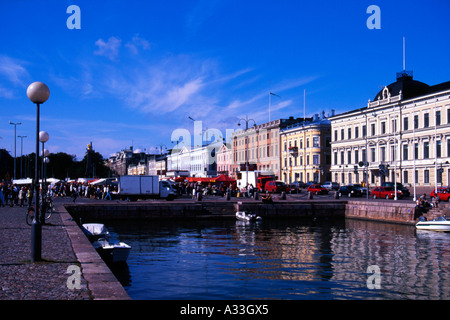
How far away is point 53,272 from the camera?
11445mm

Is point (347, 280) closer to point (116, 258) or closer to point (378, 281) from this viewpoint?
point (378, 281)

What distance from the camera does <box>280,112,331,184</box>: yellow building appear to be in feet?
294

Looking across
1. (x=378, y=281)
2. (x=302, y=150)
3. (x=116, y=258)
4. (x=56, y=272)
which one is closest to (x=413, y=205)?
(x=378, y=281)

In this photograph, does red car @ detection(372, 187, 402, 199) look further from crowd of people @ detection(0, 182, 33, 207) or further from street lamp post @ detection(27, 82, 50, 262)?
street lamp post @ detection(27, 82, 50, 262)

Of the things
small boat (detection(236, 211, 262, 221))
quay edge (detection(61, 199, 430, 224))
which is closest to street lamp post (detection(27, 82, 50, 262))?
quay edge (detection(61, 199, 430, 224))

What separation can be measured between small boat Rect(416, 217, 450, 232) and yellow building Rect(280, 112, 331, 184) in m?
53.1

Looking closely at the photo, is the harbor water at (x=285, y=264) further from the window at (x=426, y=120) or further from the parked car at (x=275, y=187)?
the window at (x=426, y=120)

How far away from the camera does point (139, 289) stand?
16.2 m

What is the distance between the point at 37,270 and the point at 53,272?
53 cm

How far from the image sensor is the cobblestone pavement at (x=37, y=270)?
930 centimetres

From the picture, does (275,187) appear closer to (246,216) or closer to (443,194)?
(246,216)

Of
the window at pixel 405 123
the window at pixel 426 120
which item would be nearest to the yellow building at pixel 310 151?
the window at pixel 405 123

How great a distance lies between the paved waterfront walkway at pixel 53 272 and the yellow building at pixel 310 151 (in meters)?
74.5

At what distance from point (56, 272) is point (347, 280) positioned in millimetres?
10847
